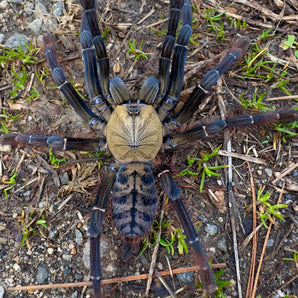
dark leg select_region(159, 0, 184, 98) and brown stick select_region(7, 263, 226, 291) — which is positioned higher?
dark leg select_region(159, 0, 184, 98)

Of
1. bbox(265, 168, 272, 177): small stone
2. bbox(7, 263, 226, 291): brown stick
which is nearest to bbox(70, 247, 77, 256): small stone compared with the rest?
bbox(7, 263, 226, 291): brown stick

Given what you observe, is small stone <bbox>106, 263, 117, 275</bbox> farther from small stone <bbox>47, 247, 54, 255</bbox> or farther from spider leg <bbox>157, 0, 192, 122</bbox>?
spider leg <bbox>157, 0, 192, 122</bbox>

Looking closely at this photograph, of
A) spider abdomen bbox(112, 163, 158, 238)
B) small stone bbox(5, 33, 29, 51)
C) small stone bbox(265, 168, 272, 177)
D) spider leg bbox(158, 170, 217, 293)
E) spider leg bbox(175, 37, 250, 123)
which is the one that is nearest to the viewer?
spider leg bbox(158, 170, 217, 293)

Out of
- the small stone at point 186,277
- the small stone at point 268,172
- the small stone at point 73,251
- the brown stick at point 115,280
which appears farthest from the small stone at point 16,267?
the small stone at point 268,172

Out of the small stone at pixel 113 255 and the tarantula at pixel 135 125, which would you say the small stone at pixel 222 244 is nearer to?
the tarantula at pixel 135 125

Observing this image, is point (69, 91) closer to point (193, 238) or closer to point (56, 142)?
point (56, 142)

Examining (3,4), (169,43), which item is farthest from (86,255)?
(3,4)
